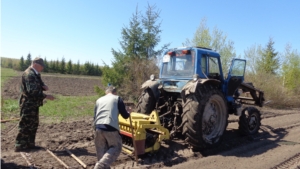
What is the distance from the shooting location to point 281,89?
16219 millimetres

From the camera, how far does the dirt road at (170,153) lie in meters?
4.54

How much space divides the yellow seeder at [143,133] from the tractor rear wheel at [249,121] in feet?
9.40

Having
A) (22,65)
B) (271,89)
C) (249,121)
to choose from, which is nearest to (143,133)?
(249,121)

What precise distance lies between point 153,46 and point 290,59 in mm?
15730

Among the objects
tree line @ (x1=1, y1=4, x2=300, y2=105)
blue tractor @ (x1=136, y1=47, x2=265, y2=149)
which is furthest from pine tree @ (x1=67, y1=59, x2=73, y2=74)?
blue tractor @ (x1=136, y1=47, x2=265, y2=149)

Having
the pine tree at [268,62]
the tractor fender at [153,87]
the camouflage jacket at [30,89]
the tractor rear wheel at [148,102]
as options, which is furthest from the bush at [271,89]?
the camouflage jacket at [30,89]

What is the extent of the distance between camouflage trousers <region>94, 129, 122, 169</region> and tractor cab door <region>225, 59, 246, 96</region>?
3996 millimetres

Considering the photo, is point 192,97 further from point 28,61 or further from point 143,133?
point 28,61

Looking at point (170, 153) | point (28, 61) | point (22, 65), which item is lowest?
point (170, 153)

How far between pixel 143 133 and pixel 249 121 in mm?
3830

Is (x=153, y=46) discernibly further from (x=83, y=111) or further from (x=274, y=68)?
(x=274, y=68)

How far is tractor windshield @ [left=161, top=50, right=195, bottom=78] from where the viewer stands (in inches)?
234

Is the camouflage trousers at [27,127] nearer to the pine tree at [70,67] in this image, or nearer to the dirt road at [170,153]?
the dirt road at [170,153]

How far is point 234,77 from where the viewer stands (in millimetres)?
6922
